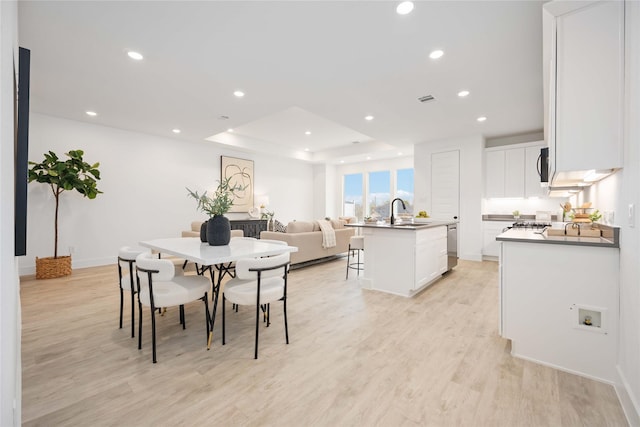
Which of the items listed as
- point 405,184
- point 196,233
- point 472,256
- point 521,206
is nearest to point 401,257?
point 472,256

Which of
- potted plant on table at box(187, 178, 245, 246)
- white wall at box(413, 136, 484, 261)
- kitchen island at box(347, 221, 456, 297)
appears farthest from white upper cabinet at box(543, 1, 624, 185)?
white wall at box(413, 136, 484, 261)

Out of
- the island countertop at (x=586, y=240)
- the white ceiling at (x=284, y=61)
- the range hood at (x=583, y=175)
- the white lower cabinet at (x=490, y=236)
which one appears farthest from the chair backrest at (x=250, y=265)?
the white lower cabinet at (x=490, y=236)

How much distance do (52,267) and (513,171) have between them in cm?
888

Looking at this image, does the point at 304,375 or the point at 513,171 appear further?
the point at 513,171

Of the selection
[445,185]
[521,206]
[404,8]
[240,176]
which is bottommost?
[521,206]

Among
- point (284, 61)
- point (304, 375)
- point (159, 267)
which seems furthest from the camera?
point (284, 61)

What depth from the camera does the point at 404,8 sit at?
2264mm

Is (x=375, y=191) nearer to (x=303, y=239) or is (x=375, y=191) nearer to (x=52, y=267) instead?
(x=303, y=239)

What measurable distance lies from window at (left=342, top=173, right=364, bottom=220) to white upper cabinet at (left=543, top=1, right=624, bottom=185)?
26.9 feet

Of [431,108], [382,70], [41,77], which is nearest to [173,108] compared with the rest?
[41,77]

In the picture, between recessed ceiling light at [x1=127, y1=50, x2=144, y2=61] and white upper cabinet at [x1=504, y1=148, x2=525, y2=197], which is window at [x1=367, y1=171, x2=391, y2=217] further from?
recessed ceiling light at [x1=127, y1=50, x2=144, y2=61]

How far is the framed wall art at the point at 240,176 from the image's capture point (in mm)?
7477

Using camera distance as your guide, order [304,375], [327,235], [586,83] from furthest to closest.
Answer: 1. [327,235]
2. [304,375]
3. [586,83]

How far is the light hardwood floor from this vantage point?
1.50 meters
